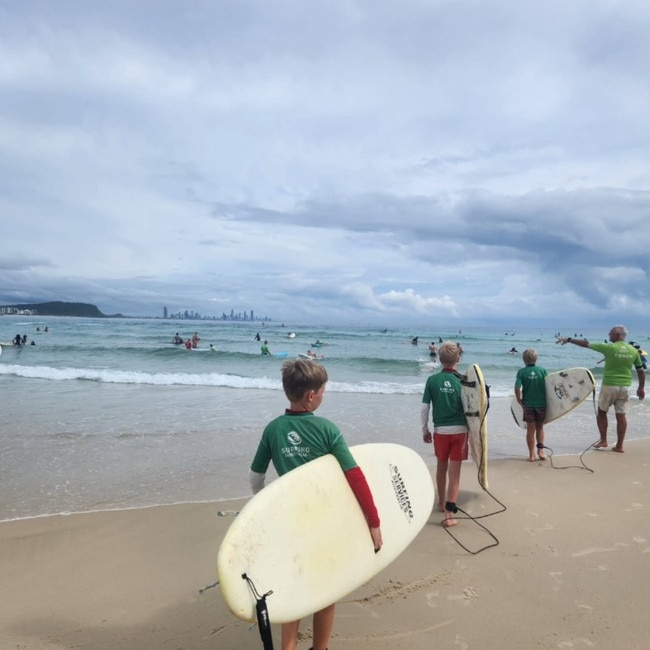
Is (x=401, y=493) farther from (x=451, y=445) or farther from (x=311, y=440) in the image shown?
(x=451, y=445)

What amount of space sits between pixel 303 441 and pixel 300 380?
0.33 metres

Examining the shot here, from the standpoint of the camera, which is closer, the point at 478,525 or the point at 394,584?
the point at 394,584

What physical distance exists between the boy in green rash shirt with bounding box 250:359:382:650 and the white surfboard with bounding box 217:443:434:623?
0.24 feet

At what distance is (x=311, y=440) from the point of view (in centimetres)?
242

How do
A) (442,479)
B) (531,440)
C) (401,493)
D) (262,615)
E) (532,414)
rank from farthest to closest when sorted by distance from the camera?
1. (532,414)
2. (531,440)
3. (442,479)
4. (401,493)
5. (262,615)

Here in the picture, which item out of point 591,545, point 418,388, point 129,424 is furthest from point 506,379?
point 591,545

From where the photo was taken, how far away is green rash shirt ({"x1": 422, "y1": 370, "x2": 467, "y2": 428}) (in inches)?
169

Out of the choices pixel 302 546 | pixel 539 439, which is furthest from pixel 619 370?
pixel 302 546

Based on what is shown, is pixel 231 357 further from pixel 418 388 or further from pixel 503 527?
pixel 503 527

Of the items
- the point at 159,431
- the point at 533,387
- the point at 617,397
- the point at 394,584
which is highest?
the point at 533,387

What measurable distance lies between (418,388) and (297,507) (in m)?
13.0

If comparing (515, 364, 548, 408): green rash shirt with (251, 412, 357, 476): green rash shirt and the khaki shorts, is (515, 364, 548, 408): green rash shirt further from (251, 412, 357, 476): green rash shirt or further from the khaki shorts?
(251, 412, 357, 476): green rash shirt

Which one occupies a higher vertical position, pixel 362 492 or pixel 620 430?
pixel 362 492

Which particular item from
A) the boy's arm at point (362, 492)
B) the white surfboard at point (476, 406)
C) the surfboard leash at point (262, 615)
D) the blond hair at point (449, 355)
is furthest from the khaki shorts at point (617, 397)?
the surfboard leash at point (262, 615)
